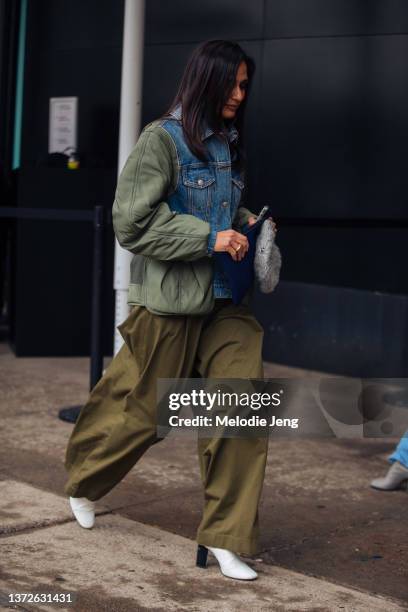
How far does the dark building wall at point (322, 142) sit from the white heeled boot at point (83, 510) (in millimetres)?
3526

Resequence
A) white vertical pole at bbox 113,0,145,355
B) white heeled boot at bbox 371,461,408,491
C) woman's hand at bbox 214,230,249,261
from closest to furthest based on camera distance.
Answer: woman's hand at bbox 214,230,249,261
white heeled boot at bbox 371,461,408,491
white vertical pole at bbox 113,0,145,355

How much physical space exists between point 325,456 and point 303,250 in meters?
2.57

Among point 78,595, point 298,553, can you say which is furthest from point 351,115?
point 78,595

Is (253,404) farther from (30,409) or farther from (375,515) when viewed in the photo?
(30,409)

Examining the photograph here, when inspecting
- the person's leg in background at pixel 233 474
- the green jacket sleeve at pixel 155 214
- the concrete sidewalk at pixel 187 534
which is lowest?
the concrete sidewalk at pixel 187 534

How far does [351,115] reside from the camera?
7.77 m

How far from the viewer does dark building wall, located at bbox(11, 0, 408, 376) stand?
7.61 metres

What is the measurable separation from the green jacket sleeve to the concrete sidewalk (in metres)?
1.08

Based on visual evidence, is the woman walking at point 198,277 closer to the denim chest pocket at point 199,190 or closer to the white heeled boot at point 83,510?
the denim chest pocket at point 199,190

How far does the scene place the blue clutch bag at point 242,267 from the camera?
149 inches

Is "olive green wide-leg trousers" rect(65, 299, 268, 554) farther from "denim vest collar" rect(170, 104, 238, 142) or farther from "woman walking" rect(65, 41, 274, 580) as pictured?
"denim vest collar" rect(170, 104, 238, 142)

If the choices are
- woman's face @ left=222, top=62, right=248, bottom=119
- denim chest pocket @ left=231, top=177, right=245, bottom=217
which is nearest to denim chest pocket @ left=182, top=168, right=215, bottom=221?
denim chest pocket @ left=231, top=177, right=245, bottom=217

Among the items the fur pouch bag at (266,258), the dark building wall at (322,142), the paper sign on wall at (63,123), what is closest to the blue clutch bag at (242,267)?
the fur pouch bag at (266,258)

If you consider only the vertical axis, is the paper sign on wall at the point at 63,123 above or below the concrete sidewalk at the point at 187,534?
above
